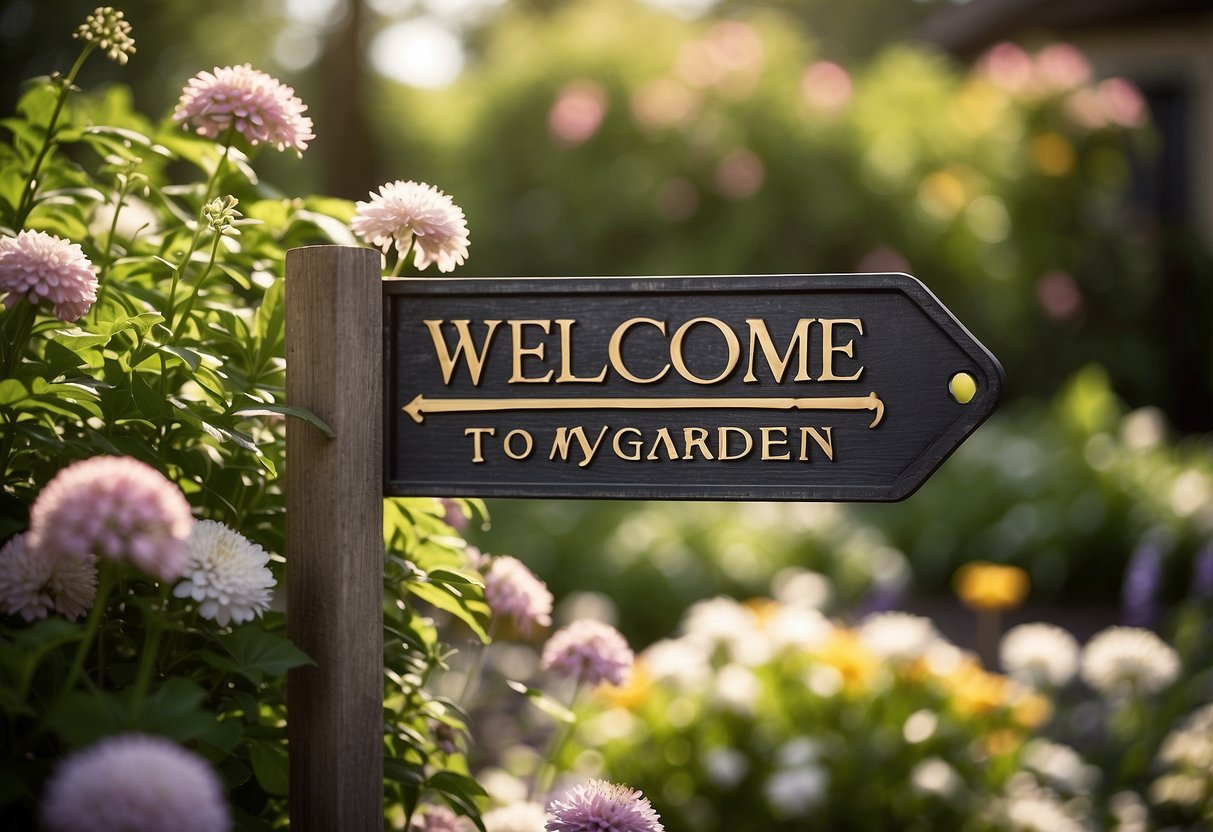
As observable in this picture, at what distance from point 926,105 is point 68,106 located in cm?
705

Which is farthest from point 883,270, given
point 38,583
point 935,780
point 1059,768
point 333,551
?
point 38,583

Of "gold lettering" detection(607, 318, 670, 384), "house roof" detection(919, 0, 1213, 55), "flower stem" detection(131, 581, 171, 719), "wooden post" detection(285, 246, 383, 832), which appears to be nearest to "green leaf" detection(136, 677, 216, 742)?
"flower stem" detection(131, 581, 171, 719)

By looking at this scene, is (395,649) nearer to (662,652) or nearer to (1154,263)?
(662,652)

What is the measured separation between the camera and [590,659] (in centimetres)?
151

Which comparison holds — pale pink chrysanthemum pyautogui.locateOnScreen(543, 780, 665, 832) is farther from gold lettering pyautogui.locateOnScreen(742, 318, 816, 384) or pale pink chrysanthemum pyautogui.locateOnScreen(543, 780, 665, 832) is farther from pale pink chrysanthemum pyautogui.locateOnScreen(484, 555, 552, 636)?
gold lettering pyautogui.locateOnScreen(742, 318, 816, 384)

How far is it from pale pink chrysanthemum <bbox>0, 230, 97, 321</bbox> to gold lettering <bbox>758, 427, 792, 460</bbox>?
0.77 m

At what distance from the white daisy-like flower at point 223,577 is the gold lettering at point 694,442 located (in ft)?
1.63

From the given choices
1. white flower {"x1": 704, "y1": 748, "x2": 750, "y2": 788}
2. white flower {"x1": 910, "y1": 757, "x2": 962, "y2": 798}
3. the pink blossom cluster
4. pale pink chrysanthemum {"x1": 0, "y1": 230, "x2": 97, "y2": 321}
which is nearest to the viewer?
pale pink chrysanthemum {"x1": 0, "y1": 230, "x2": 97, "y2": 321}

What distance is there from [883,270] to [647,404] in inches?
213

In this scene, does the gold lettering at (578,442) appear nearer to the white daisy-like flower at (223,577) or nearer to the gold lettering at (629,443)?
the gold lettering at (629,443)

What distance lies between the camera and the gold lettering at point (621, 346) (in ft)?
4.25

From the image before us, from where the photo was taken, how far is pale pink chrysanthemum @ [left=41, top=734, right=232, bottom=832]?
2.71 ft

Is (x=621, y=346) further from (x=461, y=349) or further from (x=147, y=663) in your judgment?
(x=147, y=663)

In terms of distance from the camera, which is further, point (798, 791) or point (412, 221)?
point (798, 791)
